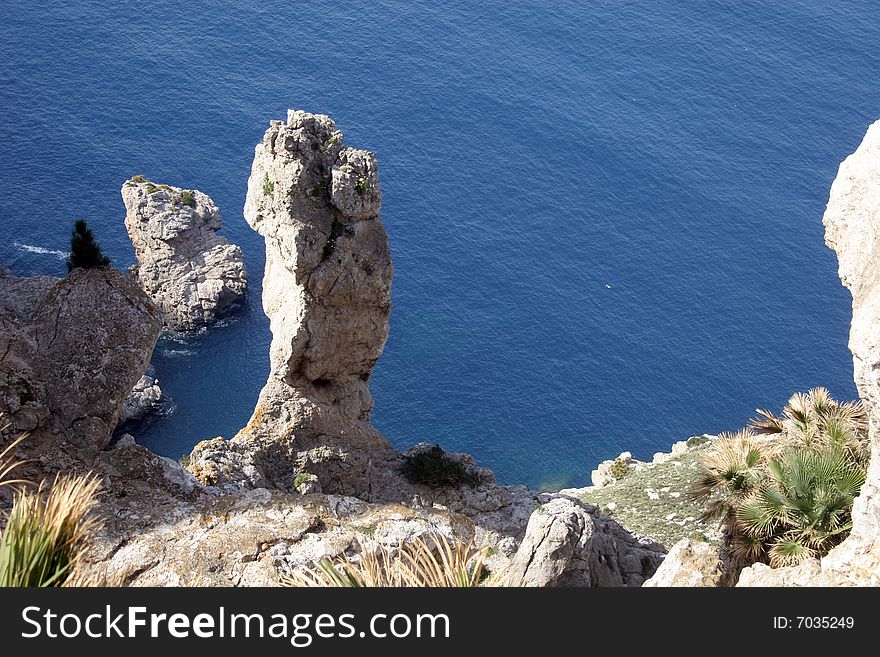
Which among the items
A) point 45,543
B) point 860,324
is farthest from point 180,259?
point 860,324

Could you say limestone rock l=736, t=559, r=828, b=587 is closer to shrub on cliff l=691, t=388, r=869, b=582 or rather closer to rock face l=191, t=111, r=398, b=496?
shrub on cliff l=691, t=388, r=869, b=582

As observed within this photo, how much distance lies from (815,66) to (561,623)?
365ft

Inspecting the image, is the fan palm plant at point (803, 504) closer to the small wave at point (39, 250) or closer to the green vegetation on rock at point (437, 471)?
the green vegetation on rock at point (437, 471)

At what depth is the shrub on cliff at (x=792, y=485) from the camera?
22.0 m

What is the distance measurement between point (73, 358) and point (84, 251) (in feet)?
10.9

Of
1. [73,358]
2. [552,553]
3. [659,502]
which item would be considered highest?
[73,358]

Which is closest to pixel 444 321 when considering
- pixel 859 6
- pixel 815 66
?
pixel 815 66

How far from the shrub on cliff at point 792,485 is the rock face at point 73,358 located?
16.9 meters

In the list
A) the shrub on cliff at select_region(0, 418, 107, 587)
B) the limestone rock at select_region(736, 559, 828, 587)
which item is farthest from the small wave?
the limestone rock at select_region(736, 559, 828, 587)

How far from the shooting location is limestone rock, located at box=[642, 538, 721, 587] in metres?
20.4

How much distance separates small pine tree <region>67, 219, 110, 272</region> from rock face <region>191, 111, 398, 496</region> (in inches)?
255

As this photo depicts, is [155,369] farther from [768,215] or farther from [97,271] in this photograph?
[768,215]

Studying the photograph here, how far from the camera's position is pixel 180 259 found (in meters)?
74.1

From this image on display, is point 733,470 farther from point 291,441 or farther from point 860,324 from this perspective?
point 291,441
